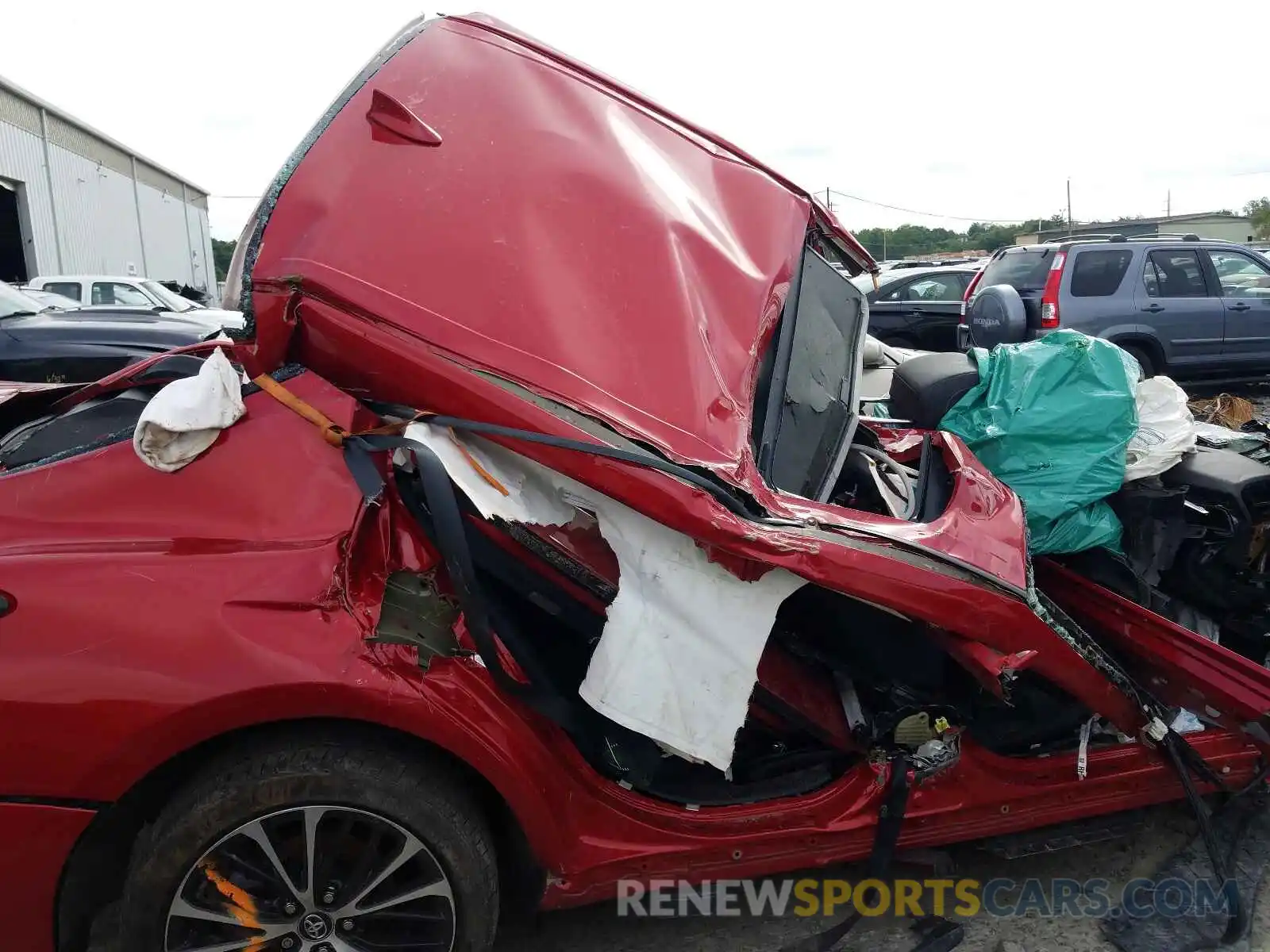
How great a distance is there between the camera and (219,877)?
1820 millimetres

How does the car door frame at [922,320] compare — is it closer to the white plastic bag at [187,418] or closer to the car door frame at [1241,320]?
the car door frame at [1241,320]

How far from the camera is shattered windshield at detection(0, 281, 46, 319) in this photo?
6.96m

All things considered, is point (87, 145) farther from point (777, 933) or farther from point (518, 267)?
point (777, 933)

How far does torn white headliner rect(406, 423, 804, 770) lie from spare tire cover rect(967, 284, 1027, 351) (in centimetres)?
361

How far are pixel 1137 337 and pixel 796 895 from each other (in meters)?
9.13

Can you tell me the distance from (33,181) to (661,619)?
94.4 feet

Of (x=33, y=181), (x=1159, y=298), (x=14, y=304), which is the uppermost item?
(x=33, y=181)

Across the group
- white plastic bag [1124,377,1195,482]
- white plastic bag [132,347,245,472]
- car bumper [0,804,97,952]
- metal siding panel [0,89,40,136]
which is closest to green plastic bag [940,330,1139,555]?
white plastic bag [1124,377,1195,482]

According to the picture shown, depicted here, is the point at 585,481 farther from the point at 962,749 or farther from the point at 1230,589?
the point at 1230,589

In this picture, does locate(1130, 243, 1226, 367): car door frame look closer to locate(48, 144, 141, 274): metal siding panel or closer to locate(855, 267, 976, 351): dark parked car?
locate(855, 267, 976, 351): dark parked car

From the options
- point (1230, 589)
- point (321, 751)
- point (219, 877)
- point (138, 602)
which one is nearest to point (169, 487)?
point (138, 602)

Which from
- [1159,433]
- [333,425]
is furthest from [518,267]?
[1159,433]

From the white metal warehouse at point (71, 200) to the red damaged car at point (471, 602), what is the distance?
26.2 metres

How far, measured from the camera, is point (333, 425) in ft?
6.23
